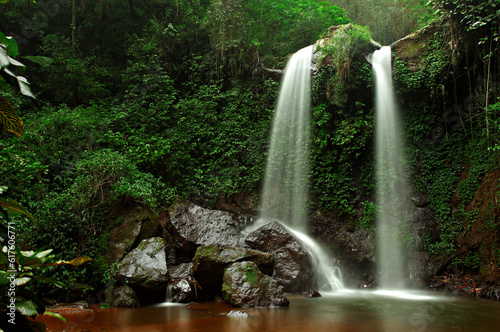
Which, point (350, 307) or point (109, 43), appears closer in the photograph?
point (350, 307)

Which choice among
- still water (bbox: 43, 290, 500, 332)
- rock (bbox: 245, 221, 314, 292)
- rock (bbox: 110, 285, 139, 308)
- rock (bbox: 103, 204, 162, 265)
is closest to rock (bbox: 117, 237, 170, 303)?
rock (bbox: 110, 285, 139, 308)

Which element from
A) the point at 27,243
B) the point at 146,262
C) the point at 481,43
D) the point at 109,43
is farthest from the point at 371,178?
the point at 109,43

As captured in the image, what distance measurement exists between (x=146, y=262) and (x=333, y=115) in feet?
24.5

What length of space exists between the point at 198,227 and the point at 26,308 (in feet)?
23.0

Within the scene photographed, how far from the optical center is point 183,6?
13.9 metres

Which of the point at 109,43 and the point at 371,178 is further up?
the point at 109,43

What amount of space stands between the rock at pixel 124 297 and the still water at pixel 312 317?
268mm

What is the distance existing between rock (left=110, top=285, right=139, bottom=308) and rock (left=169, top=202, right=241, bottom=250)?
2.11m

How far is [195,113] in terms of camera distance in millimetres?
11844

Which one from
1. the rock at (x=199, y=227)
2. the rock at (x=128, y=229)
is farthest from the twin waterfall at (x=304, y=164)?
the rock at (x=128, y=229)

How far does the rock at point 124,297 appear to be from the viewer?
585 cm

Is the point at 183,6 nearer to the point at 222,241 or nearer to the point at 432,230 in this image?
the point at 222,241

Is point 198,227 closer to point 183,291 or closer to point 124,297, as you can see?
point 183,291

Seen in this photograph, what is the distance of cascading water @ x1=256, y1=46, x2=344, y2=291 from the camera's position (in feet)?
34.5
